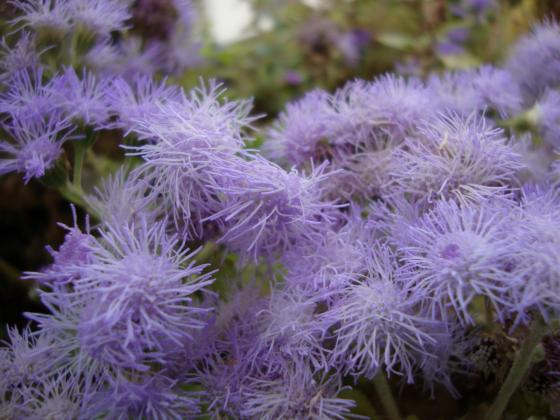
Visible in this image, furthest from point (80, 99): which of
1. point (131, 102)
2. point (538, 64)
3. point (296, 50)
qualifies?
point (296, 50)

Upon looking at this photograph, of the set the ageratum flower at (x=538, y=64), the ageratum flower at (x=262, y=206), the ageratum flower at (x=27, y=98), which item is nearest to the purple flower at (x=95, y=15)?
the ageratum flower at (x=27, y=98)

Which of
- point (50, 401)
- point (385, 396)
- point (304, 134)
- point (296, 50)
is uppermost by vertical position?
point (296, 50)

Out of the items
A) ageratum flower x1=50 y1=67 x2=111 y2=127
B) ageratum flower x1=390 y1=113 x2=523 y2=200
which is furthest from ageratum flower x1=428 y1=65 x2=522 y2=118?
ageratum flower x1=50 y1=67 x2=111 y2=127

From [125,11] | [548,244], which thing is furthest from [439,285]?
[125,11]

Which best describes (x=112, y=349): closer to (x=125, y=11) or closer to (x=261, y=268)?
(x=261, y=268)

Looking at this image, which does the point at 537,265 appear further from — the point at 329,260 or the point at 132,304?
the point at 132,304

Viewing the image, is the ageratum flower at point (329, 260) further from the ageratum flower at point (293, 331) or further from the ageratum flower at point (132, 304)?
the ageratum flower at point (132, 304)
